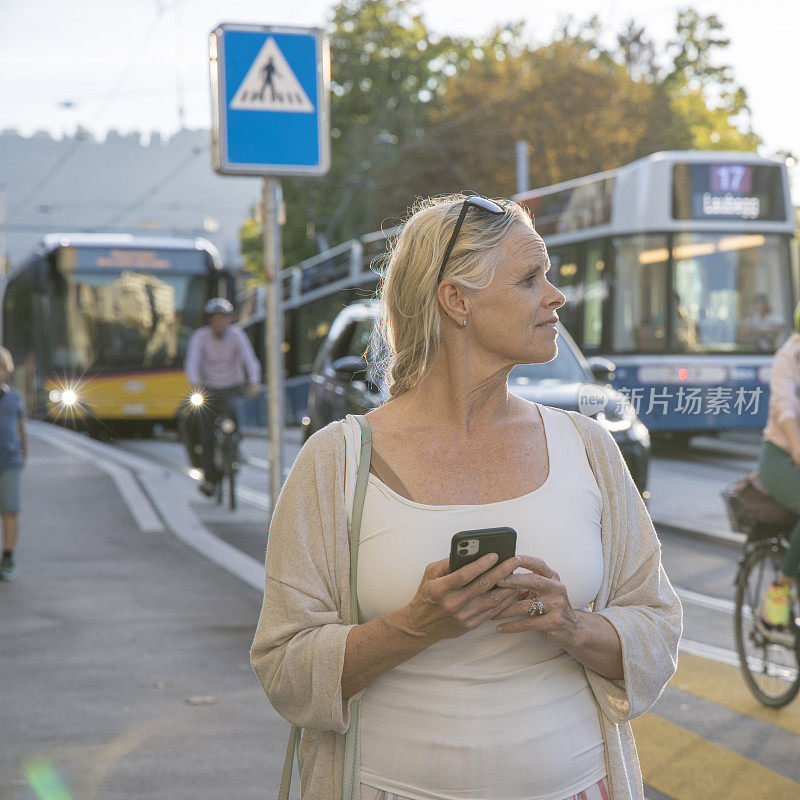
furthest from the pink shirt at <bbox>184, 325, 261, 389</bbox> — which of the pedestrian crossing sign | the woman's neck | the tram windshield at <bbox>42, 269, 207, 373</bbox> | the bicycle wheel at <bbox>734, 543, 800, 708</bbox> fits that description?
the woman's neck

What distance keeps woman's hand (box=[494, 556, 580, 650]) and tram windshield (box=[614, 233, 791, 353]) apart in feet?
34.9

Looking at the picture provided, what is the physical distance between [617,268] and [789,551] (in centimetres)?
1000

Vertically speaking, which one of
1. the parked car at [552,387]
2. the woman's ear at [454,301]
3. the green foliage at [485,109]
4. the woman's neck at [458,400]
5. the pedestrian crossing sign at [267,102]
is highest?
the green foliage at [485,109]

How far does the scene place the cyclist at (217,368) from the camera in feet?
38.6

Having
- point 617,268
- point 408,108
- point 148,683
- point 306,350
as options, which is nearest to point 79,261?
point 306,350

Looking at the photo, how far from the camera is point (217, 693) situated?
209 inches

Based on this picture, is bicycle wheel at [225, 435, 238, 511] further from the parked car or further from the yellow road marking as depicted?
the yellow road marking

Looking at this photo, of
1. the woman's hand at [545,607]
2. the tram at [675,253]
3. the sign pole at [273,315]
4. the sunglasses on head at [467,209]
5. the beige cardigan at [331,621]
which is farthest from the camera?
the tram at [675,253]

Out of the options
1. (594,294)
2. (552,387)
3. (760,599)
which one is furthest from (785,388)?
(594,294)

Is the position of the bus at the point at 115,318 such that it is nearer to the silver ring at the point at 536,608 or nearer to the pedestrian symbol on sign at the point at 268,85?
the pedestrian symbol on sign at the point at 268,85

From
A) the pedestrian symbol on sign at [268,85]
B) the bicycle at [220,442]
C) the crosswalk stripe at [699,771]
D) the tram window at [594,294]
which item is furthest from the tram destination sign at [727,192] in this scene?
the crosswalk stripe at [699,771]

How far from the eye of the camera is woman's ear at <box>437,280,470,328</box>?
2225 mm

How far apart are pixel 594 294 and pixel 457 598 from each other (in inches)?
528

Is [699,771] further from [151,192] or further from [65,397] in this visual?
[151,192]
